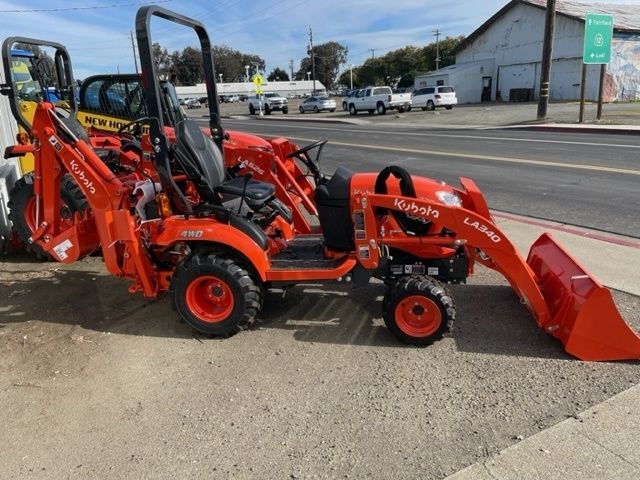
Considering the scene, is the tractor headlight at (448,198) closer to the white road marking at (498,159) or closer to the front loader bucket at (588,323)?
the front loader bucket at (588,323)

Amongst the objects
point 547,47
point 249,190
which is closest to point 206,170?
point 249,190

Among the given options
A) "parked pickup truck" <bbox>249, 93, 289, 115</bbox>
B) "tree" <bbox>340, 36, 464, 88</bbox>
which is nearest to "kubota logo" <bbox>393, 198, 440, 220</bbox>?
"parked pickup truck" <bbox>249, 93, 289, 115</bbox>

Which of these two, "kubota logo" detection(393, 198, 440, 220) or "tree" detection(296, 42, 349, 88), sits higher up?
"tree" detection(296, 42, 349, 88)

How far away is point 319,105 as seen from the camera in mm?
43969

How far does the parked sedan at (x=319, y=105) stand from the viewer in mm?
43625

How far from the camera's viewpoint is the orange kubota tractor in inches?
139

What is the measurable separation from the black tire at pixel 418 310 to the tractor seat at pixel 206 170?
4.42 ft

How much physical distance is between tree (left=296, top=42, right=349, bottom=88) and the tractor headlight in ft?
422

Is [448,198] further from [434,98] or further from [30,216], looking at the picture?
[434,98]

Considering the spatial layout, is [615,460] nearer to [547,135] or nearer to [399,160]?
[399,160]

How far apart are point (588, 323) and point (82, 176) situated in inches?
148

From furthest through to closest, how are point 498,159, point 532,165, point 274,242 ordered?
point 498,159 < point 532,165 < point 274,242

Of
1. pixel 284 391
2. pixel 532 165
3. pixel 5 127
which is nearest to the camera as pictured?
pixel 284 391

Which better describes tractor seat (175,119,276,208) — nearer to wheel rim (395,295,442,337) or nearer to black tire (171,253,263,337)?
black tire (171,253,263,337)
